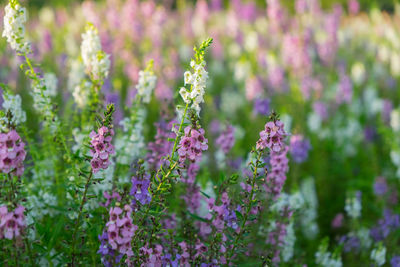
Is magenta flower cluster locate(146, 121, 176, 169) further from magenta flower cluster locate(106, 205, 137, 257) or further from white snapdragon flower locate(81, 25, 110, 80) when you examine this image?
magenta flower cluster locate(106, 205, 137, 257)

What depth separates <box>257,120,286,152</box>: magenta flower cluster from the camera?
2.39 m

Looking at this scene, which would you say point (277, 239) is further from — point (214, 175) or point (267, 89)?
point (267, 89)

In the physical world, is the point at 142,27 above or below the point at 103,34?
above

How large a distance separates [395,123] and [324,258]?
296cm

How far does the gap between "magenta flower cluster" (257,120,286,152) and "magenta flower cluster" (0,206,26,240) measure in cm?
125

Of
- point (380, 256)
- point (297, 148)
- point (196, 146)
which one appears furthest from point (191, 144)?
point (297, 148)

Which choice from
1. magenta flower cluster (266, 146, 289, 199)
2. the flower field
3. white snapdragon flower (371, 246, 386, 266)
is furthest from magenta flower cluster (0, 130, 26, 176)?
white snapdragon flower (371, 246, 386, 266)

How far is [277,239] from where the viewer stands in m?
3.46

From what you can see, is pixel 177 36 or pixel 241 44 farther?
pixel 177 36

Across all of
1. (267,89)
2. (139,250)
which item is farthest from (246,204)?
(267,89)

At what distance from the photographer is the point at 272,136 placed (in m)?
2.40

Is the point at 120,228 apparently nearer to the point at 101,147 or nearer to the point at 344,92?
the point at 101,147

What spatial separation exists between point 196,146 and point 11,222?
95 cm

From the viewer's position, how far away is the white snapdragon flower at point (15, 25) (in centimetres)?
287
